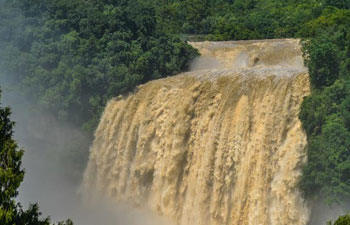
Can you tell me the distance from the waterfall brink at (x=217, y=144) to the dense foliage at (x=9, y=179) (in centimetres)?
1027

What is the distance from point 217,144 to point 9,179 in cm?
1245

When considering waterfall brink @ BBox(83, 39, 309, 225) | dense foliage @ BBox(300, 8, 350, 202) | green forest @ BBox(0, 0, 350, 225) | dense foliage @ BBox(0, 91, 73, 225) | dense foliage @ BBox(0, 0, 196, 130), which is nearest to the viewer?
dense foliage @ BBox(0, 91, 73, 225)

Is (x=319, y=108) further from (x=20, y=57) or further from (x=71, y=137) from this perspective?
(x=20, y=57)

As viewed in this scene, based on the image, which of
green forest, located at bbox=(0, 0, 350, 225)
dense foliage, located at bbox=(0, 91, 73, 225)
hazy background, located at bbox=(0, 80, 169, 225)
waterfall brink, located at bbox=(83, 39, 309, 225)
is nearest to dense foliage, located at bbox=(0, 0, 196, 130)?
green forest, located at bbox=(0, 0, 350, 225)

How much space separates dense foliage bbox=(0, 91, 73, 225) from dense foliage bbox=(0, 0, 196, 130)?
18906mm

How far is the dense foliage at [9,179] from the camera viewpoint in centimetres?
1269

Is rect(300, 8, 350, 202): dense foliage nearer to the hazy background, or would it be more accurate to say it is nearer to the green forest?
the green forest

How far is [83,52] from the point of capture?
121 ft

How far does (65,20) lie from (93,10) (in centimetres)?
173

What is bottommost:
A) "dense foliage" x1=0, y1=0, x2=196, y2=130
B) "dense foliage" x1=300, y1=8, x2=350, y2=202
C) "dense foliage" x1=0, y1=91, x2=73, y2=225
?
"dense foliage" x1=0, y1=91, x2=73, y2=225

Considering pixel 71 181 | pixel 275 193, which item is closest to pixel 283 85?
pixel 275 193

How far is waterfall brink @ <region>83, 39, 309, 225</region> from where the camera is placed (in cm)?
2231

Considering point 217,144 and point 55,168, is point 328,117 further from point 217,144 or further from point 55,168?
A: point 55,168

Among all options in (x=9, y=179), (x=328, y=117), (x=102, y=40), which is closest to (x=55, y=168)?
(x=102, y=40)
